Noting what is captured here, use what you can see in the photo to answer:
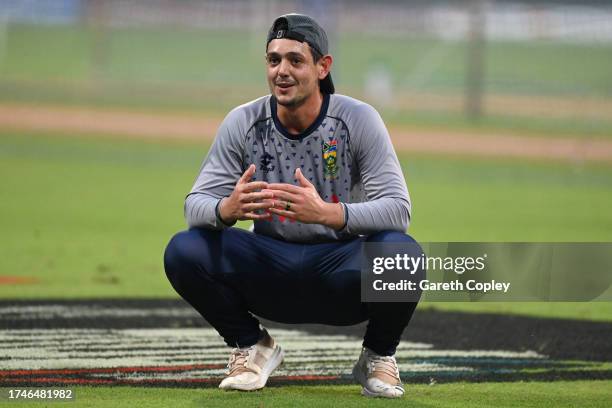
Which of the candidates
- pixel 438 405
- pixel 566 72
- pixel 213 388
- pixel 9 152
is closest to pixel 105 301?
pixel 213 388

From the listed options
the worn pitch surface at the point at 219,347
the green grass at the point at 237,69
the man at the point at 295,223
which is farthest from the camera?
the green grass at the point at 237,69

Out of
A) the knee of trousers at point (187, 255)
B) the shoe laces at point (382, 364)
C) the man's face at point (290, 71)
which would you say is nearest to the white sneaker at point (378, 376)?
the shoe laces at point (382, 364)

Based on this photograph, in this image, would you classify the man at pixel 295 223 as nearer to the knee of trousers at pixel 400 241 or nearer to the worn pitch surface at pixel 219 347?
the knee of trousers at pixel 400 241

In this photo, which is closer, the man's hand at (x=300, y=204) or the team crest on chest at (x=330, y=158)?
the man's hand at (x=300, y=204)

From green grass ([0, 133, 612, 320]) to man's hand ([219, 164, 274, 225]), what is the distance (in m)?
3.87

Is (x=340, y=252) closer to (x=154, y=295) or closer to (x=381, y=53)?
(x=154, y=295)

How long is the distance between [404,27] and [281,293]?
44.3 m

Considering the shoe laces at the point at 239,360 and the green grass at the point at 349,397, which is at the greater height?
the shoe laces at the point at 239,360

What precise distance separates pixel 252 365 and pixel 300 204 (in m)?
0.81

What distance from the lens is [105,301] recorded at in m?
8.56

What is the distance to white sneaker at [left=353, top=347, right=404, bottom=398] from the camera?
5223mm

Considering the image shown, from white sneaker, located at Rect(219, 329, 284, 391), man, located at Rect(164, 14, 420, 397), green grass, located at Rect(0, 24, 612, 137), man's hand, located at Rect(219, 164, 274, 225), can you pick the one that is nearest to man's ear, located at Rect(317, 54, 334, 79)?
man, located at Rect(164, 14, 420, 397)

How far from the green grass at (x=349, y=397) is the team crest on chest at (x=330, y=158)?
2.99 ft

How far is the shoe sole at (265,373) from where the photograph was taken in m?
5.29
